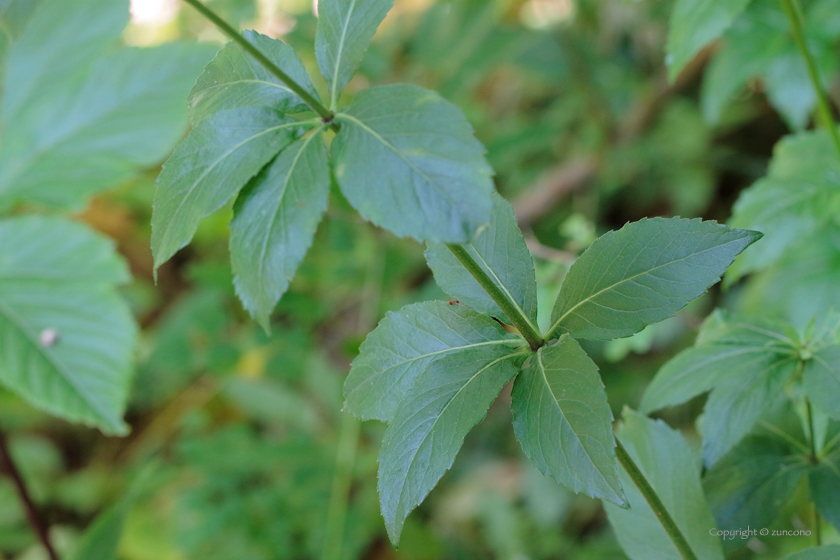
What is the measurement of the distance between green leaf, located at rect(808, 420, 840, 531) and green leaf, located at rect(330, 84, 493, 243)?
1.69 feet

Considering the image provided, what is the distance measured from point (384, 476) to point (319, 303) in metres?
1.44

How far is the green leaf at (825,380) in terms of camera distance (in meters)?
0.58

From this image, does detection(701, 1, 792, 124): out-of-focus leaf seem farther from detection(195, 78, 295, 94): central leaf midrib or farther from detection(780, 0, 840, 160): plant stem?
detection(195, 78, 295, 94): central leaf midrib

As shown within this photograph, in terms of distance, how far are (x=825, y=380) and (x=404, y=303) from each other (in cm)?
130

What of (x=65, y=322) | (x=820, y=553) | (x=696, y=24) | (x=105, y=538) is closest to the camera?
(x=820, y=553)

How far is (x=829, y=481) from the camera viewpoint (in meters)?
0.64

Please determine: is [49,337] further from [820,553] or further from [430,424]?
[820,553]

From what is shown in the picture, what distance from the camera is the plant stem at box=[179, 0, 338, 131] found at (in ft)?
1.41

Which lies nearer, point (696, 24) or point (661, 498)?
point (661, 498)

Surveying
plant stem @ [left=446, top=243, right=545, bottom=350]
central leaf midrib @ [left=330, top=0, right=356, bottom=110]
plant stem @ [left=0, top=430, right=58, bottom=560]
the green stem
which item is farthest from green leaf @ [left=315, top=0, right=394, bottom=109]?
the green stem

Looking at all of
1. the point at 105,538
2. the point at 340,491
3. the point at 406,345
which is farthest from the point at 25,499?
the point at 406,345

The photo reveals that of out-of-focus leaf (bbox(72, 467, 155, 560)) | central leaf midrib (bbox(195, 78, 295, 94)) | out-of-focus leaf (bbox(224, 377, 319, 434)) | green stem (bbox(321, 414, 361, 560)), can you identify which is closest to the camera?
central leaf midrib (bbox(195, 78, 295, 94))

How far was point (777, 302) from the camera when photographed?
52.4 inches

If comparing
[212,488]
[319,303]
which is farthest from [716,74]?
[212,488]
